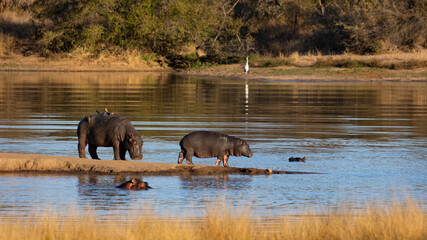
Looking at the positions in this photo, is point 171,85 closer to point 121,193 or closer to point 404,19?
point 404,19

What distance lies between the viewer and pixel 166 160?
15.7 metres

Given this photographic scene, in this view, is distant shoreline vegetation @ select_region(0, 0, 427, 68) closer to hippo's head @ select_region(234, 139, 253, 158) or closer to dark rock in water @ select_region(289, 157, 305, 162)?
dark rock in water @ select_region(289, 157, 305, 162)

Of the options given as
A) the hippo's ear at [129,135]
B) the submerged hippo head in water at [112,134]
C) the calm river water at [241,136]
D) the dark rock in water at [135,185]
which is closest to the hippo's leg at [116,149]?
the submerged hippo head in water at [112,134]

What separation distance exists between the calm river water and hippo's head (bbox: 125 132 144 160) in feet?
3.42

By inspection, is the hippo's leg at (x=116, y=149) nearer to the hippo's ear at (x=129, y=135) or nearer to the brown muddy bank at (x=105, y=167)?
the hippo's ear at (x=129, y=135)

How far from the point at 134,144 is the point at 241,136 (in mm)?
5705

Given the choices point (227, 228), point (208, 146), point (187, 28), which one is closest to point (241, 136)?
point (208, 146)

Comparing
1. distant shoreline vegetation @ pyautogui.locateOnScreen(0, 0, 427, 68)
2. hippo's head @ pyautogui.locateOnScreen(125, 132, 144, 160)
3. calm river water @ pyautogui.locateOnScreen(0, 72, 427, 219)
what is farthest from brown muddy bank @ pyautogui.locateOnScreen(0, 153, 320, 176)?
distant shoreline vegetation @ pyautogui.locateOnScreen(0, 0, 427, 68)

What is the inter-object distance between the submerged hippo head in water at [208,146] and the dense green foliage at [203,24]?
128ft

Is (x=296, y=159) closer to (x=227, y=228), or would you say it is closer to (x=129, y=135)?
(x=129, y=135)

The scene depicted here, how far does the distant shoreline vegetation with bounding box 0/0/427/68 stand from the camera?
55.3m

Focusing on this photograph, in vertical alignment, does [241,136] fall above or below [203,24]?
below

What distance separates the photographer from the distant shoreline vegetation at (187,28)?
181ft

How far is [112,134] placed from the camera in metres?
14.7
